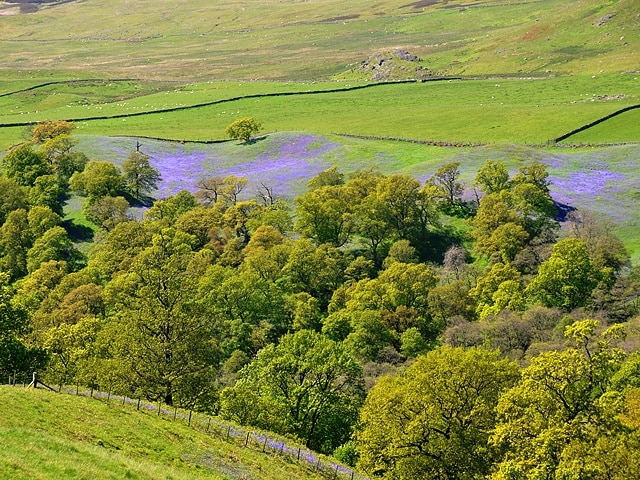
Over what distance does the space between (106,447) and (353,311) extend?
5792 centimetres

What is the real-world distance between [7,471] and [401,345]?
6654 cm

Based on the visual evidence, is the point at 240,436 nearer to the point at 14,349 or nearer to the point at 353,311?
the point at 14,349

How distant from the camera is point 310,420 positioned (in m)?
65.0

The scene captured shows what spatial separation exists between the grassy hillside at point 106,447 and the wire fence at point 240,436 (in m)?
1.03

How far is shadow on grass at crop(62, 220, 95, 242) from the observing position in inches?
A: 5571

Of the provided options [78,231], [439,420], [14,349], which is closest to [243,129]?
[78,231]

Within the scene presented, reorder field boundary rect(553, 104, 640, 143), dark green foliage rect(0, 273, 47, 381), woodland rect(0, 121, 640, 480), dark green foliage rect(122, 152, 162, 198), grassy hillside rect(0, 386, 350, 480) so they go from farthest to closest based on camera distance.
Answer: field boundary rect(553, 104, 640, 143) < dark green foliage rect(122, 152, 162, 198) < dark green foliage rect(0, 273, 47, 381) < woodland rect(0, 121, 640, 480) < grassy hillside rect(0, 386, 350, 480)

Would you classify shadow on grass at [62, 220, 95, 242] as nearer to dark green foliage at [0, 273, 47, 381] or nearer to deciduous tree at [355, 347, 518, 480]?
dark green foliage at [0, 273, 47, 381]

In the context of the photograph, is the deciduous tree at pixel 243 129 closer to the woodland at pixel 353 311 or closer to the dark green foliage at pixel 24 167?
the woodland at pixel 353 311

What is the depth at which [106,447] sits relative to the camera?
3866 cm

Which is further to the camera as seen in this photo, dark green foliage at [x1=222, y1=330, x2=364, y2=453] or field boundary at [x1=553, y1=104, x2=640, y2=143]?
field boundary at [x1=553, y1=104, x2=640, y2=143]

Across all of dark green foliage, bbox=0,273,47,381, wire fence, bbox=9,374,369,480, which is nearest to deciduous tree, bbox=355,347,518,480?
wire fence, bbox=9,374,369,480

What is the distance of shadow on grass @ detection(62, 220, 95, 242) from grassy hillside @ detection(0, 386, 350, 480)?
100800mm

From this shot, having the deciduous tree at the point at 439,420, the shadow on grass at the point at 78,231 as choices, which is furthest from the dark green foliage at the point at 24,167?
the deciduous tree at the point at 439,420
